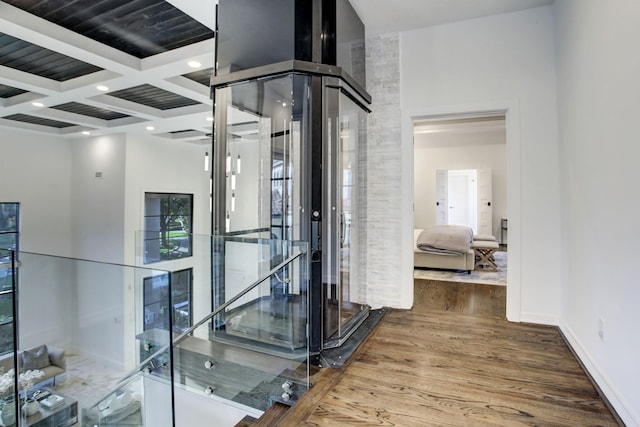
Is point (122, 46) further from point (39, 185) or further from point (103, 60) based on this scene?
point (39, 185)

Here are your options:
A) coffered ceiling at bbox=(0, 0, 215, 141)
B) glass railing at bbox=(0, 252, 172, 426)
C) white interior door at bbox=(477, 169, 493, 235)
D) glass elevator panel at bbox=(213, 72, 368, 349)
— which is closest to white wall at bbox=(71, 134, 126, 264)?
coffered ceiling at bbox=(0, 0, 215, 141)

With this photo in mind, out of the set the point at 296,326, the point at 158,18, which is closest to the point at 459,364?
the point at 296,326

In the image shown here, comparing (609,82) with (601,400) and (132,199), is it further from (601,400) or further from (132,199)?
(132,199)

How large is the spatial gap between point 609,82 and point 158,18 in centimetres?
373

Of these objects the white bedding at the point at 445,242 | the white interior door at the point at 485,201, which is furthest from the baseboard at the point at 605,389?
the white interior door at the point at 485,201

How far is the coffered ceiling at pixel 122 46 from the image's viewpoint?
126 inches

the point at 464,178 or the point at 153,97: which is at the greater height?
the point at 153,97

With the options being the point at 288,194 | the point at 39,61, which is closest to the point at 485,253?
the point at 288,194

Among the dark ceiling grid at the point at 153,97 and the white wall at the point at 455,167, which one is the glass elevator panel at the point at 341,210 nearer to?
the dark ceiling grid at the point at 153,97

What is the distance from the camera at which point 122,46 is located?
3.94 meters

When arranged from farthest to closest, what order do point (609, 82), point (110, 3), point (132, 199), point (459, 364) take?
point (132, 199), point (110, 3), point (459, 364), point (609, 82)

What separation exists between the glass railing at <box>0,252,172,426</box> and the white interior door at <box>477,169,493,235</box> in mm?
8231

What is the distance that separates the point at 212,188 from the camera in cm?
317

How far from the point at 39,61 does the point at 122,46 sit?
128 cm
